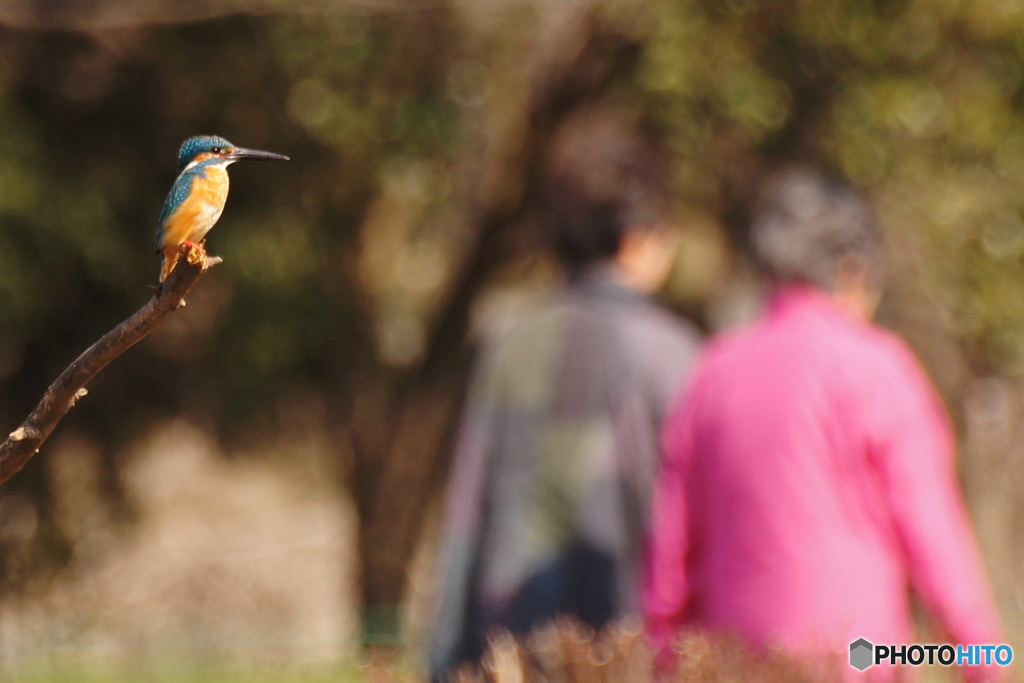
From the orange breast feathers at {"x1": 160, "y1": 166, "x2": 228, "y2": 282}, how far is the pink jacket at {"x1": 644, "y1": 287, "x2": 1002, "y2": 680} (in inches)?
68.2

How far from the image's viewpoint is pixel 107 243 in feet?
21.0

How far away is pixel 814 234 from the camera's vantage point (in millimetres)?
3025

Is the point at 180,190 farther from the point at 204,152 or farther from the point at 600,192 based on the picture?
the point at 600,192

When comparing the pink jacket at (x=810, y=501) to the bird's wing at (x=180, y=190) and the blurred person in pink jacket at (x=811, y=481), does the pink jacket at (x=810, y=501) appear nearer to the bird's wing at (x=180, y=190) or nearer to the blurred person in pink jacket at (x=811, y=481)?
the blurred person in pink jacket at (x=811, y=481)

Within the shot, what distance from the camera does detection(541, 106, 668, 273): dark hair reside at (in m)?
3.29

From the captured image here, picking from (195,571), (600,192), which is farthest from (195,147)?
(195,571)

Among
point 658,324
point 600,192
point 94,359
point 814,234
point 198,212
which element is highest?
point 600,192

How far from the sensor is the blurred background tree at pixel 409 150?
6.34 m

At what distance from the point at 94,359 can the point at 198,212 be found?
22cm

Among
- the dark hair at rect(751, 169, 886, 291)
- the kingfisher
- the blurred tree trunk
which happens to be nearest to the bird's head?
the kingfisher

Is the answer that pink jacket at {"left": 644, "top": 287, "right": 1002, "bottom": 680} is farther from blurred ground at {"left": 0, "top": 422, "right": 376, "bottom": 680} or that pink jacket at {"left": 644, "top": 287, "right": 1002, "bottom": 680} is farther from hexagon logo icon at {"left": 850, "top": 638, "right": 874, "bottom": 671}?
blurred ground at {"left": 0, "top": 422, "right": 376, "bottom": 680}

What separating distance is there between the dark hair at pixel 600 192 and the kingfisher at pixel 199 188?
2.24 meters

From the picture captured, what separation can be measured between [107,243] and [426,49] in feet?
5.89

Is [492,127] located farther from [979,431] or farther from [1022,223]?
[979,431]
